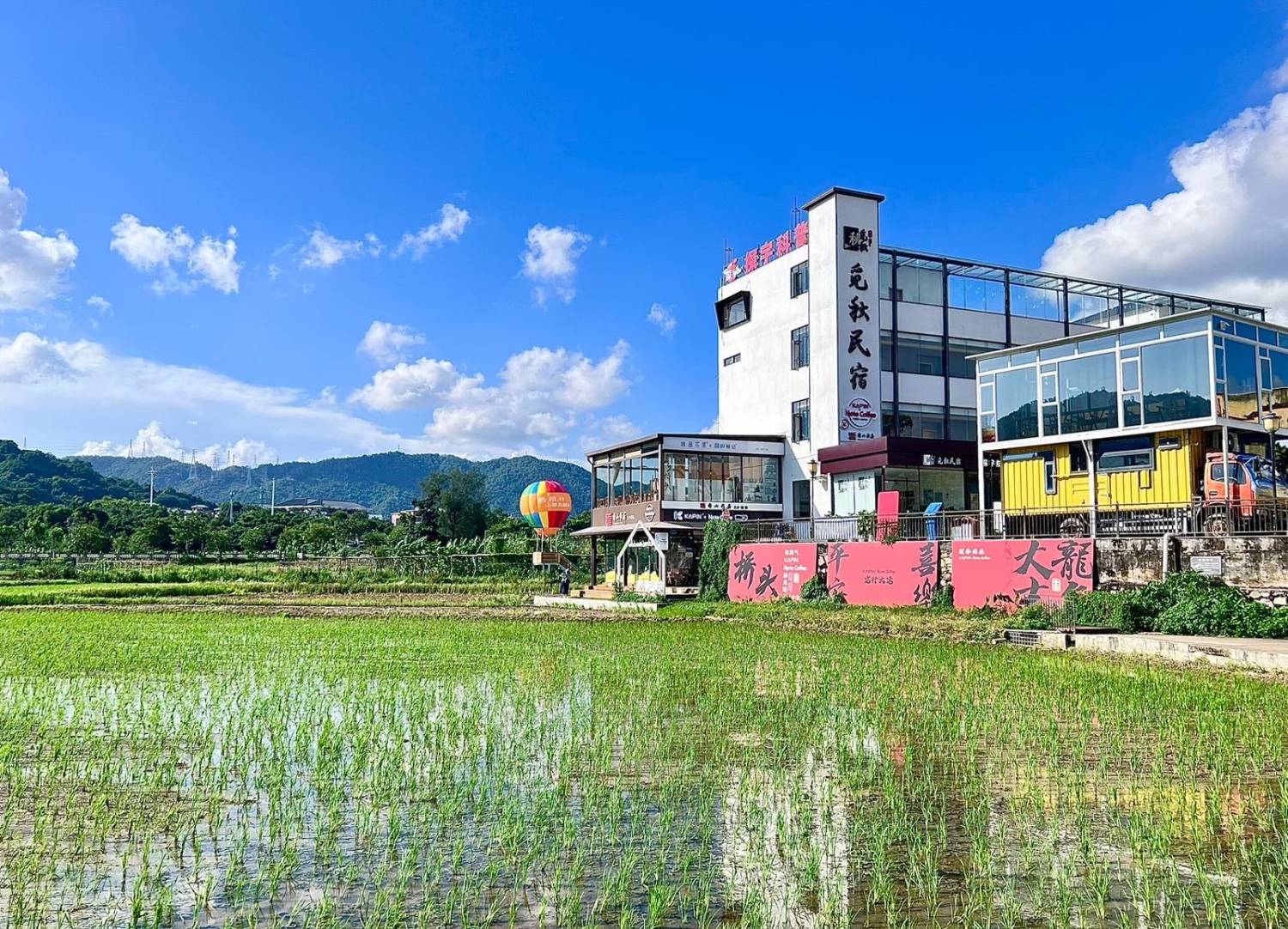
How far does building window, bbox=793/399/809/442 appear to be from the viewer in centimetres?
3262

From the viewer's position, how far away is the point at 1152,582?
1648 cm

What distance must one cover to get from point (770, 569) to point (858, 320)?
10.4 meters

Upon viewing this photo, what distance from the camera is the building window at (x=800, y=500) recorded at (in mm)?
32344

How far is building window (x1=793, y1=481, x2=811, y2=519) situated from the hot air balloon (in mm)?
17360

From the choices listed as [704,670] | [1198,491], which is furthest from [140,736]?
[1198,491]

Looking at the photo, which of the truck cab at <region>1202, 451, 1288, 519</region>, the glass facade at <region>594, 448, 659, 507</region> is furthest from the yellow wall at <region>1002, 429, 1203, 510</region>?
the glass facade at <region>594, 448, 659, 507</region>

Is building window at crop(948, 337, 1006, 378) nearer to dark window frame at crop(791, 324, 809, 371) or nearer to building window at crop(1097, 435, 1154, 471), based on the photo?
dark window frame at crop(791, 324, 809, 371)

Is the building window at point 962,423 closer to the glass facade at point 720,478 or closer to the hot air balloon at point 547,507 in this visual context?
the glass facade at point 720,478

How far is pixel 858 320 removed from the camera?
31250 mm

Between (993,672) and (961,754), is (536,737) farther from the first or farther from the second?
(993,672)

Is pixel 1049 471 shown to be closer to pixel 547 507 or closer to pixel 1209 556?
pixel 1209 556

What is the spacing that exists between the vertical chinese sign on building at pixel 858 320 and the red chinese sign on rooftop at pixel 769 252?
2.02 m

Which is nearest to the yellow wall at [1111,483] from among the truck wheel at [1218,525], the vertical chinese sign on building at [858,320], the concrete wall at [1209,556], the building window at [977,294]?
the truck wheel at [1218,525]

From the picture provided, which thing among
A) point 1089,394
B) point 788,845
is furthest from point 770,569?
point 788,845
